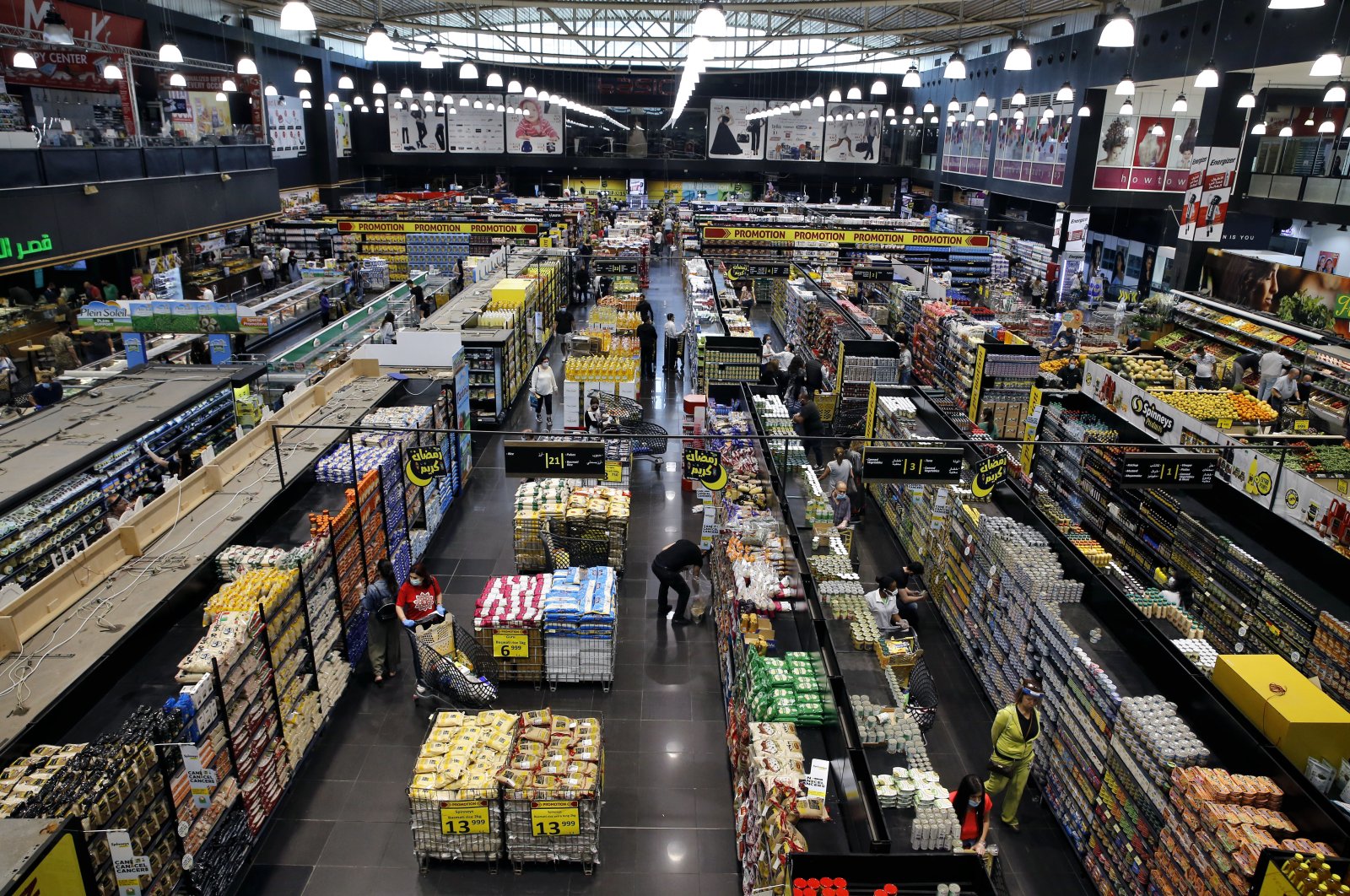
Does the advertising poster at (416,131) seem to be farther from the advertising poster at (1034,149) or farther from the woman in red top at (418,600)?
the woman in red top at (418,600)

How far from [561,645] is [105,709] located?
3.82 m

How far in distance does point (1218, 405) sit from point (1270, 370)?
4.81 meters

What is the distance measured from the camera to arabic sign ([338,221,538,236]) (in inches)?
1059

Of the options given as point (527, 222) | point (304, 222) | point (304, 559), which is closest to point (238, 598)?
point (304, 559)

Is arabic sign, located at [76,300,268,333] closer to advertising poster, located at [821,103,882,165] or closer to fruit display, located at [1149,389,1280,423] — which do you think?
fruit display, located at [1149,389,1280,423]

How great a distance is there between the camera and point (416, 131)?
43.0 meters

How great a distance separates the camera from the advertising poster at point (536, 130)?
4312cm

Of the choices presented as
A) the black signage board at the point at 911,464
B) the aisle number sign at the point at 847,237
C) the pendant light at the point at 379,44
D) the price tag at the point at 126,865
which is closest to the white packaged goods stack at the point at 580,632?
the black signage board at the point at 911,464

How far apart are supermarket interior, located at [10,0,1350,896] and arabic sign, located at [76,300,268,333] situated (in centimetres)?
8

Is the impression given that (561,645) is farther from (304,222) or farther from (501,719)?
(304,222)

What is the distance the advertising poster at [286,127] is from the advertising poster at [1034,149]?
91.6ft

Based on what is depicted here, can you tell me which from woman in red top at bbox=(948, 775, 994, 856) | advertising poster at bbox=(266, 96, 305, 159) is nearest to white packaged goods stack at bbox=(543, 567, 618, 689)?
woman in red top at bbox=(948, 775, 994, 856)

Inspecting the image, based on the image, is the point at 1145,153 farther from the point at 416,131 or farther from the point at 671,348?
the point at 416,131

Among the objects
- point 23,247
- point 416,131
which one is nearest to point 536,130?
point 416,131
